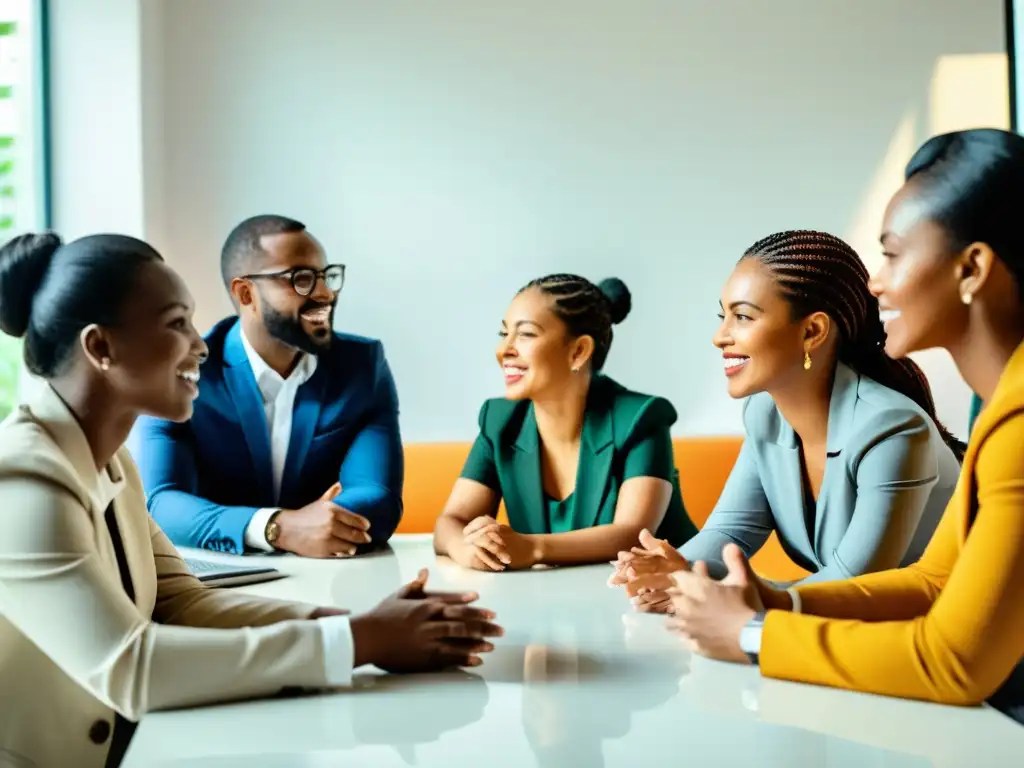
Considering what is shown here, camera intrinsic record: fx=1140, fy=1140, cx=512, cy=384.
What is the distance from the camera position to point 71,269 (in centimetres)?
135

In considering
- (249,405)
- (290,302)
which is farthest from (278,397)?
(290,302)

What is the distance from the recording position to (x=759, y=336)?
1.96 metres

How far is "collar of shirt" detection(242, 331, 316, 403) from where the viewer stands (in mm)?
2799

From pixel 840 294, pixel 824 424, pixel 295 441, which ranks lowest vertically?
pixel 295 441

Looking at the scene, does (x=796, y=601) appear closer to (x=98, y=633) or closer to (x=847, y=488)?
(x=847, y=488)

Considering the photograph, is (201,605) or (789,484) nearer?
(201,605)

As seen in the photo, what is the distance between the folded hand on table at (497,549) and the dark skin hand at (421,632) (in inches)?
29.8

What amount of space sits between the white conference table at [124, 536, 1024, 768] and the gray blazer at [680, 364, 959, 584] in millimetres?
509

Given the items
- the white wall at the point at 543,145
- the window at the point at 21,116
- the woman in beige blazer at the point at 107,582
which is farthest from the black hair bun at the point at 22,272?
the white wall at the point at 543,145

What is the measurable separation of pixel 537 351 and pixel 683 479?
1.41 m

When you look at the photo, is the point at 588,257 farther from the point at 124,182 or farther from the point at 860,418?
the point at 860,418

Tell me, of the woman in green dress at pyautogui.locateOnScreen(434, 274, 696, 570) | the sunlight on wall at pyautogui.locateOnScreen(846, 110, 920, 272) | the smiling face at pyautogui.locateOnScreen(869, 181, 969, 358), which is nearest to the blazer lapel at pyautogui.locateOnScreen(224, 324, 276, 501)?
the woman in green dress at pyautogui.locateOnScreen(434, 274, 696, 570)

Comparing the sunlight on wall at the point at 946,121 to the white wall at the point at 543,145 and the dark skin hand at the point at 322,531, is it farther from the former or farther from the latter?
the dark skin hand at the point at 322,531

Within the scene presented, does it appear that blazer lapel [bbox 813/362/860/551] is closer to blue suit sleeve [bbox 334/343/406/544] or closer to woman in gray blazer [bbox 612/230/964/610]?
woman in gray blazer [bbox 612/230/964/610]
